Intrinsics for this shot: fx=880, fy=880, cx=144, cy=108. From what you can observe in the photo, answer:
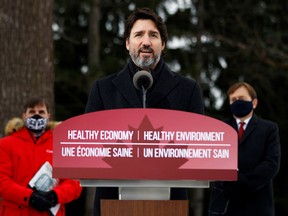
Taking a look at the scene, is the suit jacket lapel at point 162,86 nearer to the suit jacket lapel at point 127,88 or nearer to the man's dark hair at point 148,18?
the suit jacket lapel at point 127,88

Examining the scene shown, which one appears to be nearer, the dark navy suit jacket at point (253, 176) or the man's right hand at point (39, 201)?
the dark navy suit jacket at point (253, 176)

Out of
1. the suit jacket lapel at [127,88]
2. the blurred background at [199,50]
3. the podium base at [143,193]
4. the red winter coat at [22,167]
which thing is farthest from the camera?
the blurred background at [199,50]

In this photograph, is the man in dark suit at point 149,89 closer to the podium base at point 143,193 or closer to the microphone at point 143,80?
the microphone at point 143,80

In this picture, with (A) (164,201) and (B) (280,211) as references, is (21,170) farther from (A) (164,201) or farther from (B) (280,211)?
(B) (280,211)

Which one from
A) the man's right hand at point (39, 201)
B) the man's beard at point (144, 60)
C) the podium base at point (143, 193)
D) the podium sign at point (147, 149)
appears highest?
the man's beard at point (144, 60)

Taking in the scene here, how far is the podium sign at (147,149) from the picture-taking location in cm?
381

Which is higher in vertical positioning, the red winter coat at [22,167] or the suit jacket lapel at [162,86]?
the suit jacket lapel at [162,86]

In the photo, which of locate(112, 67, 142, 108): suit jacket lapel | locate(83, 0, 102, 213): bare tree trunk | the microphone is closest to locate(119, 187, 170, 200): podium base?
the microphone

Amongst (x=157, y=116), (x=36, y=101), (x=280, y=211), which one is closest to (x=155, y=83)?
(x=157, y=116)

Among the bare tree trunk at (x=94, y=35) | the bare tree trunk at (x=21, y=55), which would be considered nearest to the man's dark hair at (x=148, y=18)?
the bare tree trunk at (x=21, y=55)

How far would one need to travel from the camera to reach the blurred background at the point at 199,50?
20266 millimetres

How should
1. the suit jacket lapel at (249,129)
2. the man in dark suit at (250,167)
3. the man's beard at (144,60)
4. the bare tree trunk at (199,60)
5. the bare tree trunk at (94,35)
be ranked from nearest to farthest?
the man's beard at (144,60)
the man in dark suit at (250,167)
the suit jacket lapel at (249,129)
the bare tree trunk at (94,35)
the bare tree trunk at (199,60)

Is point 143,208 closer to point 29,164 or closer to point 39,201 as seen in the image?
point 39,201

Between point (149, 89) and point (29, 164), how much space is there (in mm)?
3027
